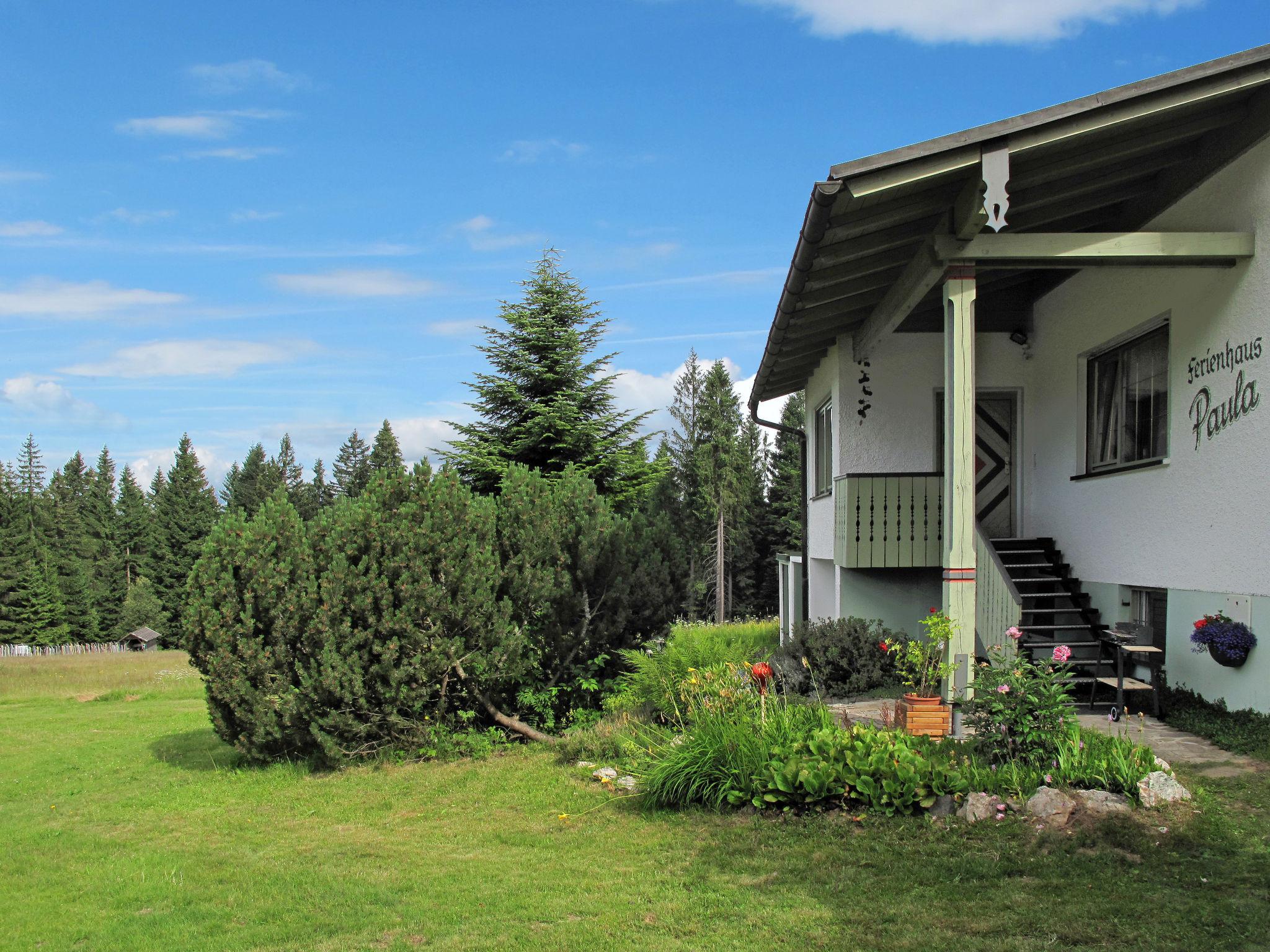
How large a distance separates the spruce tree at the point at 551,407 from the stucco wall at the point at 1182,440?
13965mm

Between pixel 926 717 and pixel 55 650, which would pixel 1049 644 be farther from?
pixel 55 650

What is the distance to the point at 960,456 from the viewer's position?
297 inches

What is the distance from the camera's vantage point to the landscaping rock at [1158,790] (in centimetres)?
545

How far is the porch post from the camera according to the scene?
292 inches

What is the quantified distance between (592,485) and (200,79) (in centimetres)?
591

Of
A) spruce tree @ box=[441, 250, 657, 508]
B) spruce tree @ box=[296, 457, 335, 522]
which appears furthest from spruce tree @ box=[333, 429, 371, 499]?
spruce tree @ box=[441, 250, 657, 508]

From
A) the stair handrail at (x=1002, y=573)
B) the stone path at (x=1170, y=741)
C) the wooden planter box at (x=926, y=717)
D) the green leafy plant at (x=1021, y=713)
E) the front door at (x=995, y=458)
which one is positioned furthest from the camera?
the front door at (x=995, y=458)

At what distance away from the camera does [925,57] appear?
Result: 402 inches

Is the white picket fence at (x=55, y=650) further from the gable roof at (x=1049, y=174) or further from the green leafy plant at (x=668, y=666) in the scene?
the gable roof at (x=1049, y=174)

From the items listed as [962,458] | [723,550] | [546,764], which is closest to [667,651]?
[546,764]

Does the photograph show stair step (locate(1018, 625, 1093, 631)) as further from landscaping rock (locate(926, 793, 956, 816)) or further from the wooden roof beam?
landscaping rock (locate(926, 793, 956, 816))

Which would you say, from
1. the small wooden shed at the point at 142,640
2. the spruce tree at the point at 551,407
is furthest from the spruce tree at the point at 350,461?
the spruce tree at the point at 551,407

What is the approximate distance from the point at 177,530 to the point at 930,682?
7122cm

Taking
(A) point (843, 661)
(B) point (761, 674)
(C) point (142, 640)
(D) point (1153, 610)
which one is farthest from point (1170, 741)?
(C) point (142, 640)
